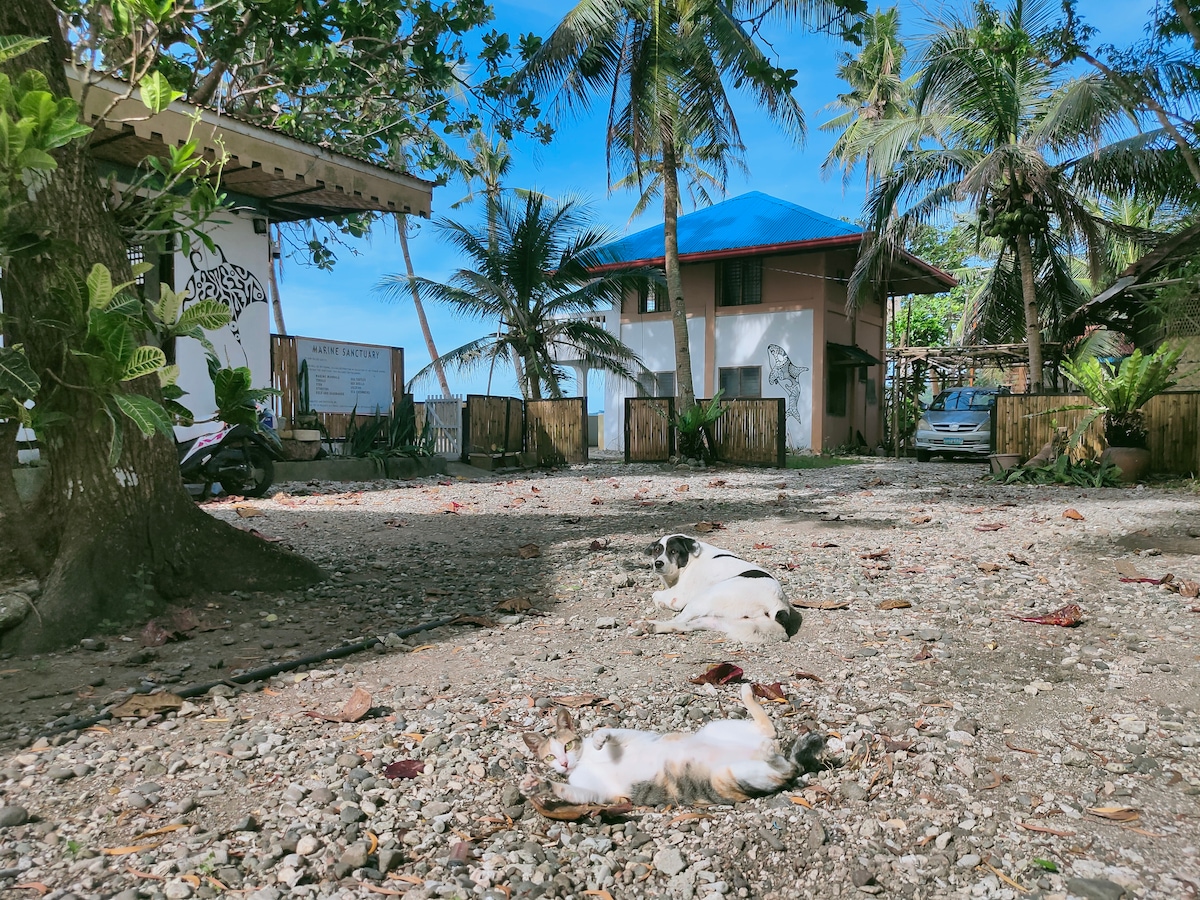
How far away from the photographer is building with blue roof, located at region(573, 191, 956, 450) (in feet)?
69.6

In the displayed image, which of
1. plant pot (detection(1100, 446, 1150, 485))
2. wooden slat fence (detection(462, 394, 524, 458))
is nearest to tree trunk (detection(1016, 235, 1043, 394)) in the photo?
plant pot (detection(1100, 446, 1150, 485))

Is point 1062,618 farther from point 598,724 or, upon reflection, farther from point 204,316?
point 204,316

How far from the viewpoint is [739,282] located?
2259 cm

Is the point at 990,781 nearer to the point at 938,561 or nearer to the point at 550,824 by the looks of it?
the point at 550,824

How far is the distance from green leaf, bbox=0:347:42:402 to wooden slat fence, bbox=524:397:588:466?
42.7 feet

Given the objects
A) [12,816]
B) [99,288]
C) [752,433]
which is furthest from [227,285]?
[12,816]

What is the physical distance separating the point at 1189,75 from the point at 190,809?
56.2ft

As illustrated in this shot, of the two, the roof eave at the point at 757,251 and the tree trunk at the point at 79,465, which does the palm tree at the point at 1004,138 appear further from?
the tree trunk at the point at 79,465

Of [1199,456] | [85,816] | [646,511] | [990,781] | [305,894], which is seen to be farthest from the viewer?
[1199,456]

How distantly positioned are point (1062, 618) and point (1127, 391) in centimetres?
890

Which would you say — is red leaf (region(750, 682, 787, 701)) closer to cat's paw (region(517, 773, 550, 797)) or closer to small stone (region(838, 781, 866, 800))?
small stone (region(838, 781, 866, 800))

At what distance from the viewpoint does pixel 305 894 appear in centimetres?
180

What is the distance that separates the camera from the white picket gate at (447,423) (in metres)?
15.1

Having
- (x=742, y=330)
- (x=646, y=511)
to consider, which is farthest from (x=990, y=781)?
(x=742, y=330)
